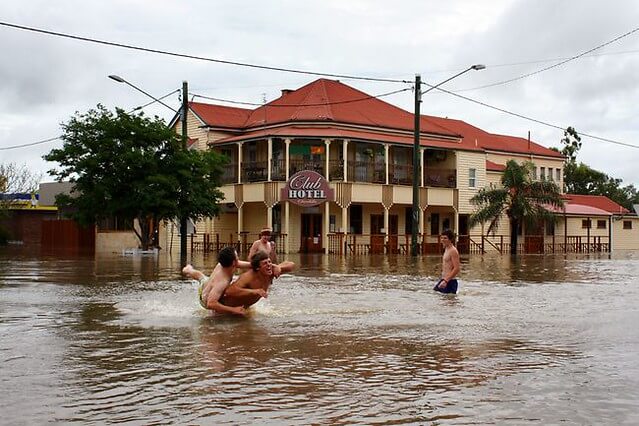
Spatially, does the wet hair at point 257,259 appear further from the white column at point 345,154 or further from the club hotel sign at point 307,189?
the white column at point 345,154

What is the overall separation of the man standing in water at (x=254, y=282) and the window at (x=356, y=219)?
35.8m

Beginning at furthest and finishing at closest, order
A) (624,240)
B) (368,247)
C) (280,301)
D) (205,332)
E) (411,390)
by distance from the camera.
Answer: (624,240), (368,247), (280,301), (205,332), (411,390)

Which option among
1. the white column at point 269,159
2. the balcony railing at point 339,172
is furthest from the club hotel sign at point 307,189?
the balcony railing at point 339,172

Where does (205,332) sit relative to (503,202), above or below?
below

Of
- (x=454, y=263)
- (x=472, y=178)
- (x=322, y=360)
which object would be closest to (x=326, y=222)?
(x=472, y=178)

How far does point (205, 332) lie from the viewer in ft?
31.3

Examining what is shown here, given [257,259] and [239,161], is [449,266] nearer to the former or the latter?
[257,259]

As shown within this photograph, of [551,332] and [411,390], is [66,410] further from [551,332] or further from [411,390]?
[551,332]

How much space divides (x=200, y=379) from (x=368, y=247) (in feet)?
118

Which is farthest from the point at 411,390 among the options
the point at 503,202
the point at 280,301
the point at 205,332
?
the point at 503,202

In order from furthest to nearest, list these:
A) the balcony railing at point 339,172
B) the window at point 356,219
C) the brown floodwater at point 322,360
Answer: the window at point 356,219 < the balcony railing at point 339,172 < the brown floodwater at point 322,360

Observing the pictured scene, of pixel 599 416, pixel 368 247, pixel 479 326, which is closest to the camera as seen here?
pixel 599 416

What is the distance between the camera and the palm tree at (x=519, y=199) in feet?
144

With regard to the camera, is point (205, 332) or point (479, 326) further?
point (479, 326)
